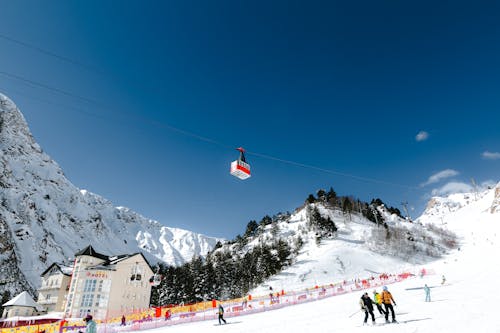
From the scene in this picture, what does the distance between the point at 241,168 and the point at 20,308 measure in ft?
195

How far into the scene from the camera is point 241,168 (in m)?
17.9

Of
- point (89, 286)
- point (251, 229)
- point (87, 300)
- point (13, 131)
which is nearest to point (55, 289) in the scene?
point (89, 286)

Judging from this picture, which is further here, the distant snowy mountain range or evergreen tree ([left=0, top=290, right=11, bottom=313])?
evergreen tree ([left=0, top=290, right=11, bottom=313])

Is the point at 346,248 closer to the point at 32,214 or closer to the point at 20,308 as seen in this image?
the point at 20,308

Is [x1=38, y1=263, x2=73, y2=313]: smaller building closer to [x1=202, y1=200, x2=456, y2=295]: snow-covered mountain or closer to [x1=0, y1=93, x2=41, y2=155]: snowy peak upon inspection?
[x1=202, y1=200, x2=456, y2=295]: snow-covered mountain

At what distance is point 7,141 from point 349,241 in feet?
541

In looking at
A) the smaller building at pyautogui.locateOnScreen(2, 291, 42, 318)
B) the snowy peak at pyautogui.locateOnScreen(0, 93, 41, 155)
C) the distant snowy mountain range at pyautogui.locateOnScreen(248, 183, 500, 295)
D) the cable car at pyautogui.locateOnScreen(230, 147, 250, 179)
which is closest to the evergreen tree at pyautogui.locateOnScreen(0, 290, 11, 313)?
the smaller building at pyautogui.locateOnScreen(2, 291, 42, 318)

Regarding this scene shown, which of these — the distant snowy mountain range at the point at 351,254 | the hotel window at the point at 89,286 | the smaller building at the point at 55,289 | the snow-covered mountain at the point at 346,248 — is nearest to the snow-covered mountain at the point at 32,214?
the snow-covered mountain at the point at 346,248

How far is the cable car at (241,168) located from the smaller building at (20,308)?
192 feet

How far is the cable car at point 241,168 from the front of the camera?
17734 millimetres

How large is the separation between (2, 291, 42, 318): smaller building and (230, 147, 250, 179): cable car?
58.5 meters

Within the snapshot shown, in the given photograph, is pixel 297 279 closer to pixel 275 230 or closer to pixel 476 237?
pixel 275 230

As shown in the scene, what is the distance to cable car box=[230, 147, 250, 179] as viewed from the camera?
58.2ft

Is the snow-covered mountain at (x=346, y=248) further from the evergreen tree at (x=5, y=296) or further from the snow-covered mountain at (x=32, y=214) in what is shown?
the evergreen tree at (x=5, y=296)
